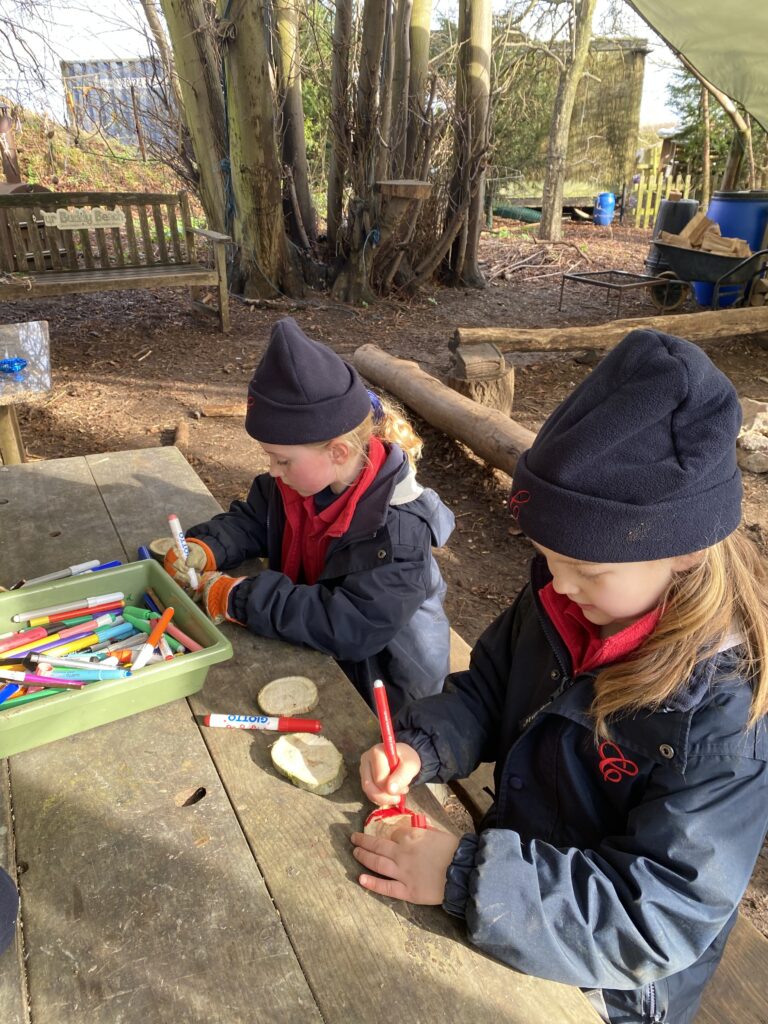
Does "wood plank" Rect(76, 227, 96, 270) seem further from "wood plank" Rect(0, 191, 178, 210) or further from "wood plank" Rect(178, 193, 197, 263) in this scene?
"wood plank" Rect(178, 193, 197, 263)

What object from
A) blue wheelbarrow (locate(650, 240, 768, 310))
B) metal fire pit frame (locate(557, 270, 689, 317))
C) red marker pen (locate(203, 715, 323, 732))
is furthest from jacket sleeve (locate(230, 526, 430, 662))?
blue wheelbarrow (locate(650, 240, 768, 310))

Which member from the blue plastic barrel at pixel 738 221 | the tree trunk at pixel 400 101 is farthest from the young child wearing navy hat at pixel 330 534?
the tree trunk at pixel 400 101

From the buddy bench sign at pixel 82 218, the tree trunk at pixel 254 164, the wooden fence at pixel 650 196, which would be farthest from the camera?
the wooden fence at pixel 650 196

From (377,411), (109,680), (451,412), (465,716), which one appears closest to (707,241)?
(451,412)

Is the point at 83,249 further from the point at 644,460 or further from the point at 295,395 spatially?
the point at 644,460

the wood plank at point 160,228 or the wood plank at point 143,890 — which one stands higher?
the wood plank at point 160,228

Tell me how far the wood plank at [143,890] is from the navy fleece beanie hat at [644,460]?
2.05 feet

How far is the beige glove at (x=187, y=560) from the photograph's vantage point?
1593mm

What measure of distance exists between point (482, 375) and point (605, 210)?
12789mm

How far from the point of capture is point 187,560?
64.1 inches

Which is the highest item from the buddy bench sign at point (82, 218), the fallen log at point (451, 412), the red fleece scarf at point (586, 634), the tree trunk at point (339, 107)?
the tree trunk at point (339, 107)

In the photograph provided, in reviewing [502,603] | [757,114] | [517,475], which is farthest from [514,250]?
[517,475]

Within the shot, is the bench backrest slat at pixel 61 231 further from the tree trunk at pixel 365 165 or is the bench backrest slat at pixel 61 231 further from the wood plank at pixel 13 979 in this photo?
the wood plank at pixel 13 979

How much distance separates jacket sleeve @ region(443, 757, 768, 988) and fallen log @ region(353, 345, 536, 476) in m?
3.03
